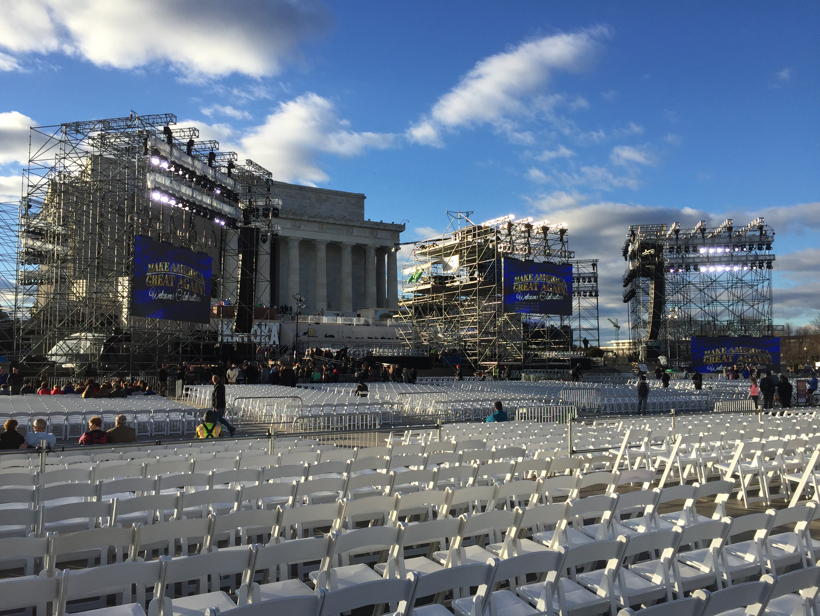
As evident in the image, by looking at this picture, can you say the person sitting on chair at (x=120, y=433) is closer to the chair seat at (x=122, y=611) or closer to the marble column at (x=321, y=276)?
the chair seat at (x=122, y=611)

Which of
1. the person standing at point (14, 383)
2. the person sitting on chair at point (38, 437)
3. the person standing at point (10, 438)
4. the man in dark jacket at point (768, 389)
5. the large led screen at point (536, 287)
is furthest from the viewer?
the large led screen at point (536, 287)

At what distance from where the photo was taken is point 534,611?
4082mm

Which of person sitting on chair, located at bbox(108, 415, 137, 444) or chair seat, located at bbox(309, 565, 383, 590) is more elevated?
person sitting on chair, located at bbox(108, 415, 137, 444)

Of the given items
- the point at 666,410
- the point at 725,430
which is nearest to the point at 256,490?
the point at 725,430

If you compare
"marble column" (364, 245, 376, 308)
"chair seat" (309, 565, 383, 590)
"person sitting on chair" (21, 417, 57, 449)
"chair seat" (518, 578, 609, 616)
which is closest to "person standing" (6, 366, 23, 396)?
"person sitting on chair" (21, 417, 57, 449)

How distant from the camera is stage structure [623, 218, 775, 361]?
48.7m

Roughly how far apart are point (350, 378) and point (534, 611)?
111 ft

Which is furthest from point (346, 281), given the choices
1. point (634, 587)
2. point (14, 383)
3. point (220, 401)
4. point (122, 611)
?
point (122, 611)

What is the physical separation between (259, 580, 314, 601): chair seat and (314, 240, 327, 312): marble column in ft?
224

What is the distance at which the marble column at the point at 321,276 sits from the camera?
237ft

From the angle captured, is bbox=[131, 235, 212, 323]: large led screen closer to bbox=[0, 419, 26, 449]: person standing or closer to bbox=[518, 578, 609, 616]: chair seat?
bbox=[0, 419, 26, 449]: person standing

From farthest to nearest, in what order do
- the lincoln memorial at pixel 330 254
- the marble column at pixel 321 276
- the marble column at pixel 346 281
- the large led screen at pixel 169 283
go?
1. the marble column at pixel 346 281
2. the marble column at pixel 321 276
3. the lincoln memorial at pixel 330 254
4. the large led screen at pixel 169 283

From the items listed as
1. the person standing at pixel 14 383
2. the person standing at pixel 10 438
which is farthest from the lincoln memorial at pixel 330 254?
the person standing at pixel 10 438

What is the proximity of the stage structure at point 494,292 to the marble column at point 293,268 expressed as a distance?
65.2ft
